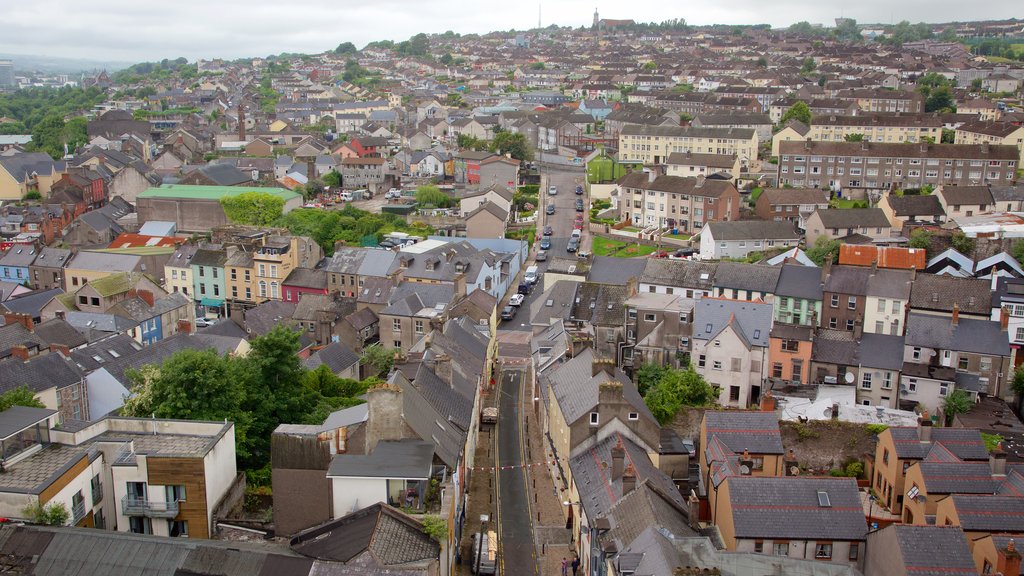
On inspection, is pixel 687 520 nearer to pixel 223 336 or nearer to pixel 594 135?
pixel 223 336

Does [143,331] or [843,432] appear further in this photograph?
[143,331]

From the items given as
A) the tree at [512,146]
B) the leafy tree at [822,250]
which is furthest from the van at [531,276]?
the tree at [512,146]

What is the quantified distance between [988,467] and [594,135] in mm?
97392

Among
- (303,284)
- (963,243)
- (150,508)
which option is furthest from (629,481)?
(303,284)

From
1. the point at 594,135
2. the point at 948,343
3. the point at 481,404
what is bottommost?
the point at 481,404

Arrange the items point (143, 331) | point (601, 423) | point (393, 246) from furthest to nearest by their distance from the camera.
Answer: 1. point (393, 246)
2. point (143, 331)
3. point (601, 423)

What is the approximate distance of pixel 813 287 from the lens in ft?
162

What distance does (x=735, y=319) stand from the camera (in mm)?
45250

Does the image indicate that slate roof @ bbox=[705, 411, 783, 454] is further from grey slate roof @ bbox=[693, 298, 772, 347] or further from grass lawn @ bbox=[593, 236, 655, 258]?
grass lawn @ bbox=[593, 236, 655, 258]

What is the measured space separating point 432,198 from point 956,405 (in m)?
61.6

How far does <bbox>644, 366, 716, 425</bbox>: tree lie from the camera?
41.4m

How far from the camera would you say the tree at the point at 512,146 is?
10781 centimetres

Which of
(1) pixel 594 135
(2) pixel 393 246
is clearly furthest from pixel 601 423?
(1) pixel 594 135

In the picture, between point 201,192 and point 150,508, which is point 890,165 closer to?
point 201,192
